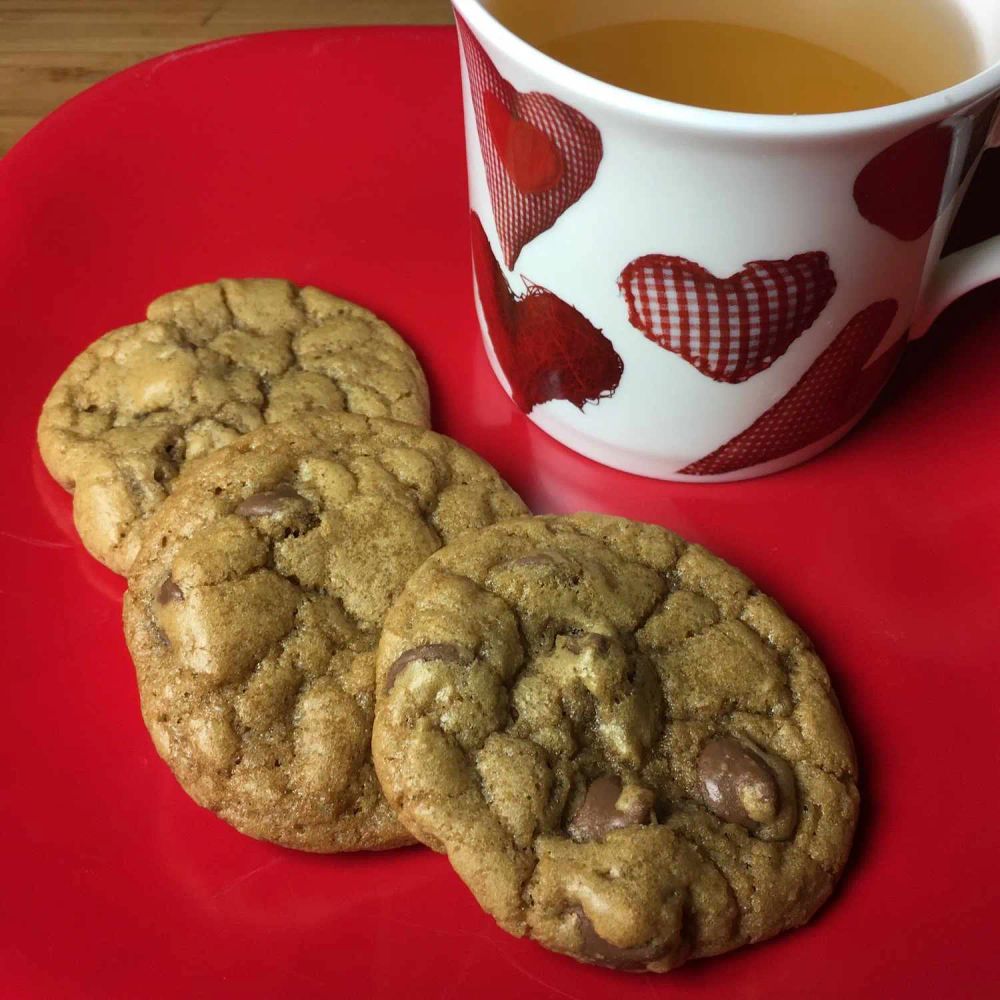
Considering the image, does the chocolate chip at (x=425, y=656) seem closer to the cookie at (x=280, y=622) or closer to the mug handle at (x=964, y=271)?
the cookie at (x=280, y=622)

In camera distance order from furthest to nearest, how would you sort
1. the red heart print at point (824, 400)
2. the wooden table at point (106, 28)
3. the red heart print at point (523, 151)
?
the wooden table at point (106, 28), the red heart print at point (824, 400), the red heart print at point (523, 151)

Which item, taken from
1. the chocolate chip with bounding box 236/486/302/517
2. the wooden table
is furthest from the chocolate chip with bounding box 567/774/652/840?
the wooden table

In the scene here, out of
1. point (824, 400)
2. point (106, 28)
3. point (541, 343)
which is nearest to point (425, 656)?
point (541, 343)

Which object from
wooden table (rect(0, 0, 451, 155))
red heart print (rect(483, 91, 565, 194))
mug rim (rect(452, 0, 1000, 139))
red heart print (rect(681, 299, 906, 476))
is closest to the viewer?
mug rim (rect(452, 0, 1000, 139))

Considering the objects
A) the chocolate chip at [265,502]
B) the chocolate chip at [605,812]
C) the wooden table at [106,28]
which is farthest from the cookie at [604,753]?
the wooden table at [106,28]

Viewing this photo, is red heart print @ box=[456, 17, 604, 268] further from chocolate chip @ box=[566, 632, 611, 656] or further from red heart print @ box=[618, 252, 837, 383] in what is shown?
chocolate chip @ box=[566, 632, 611, 656]
